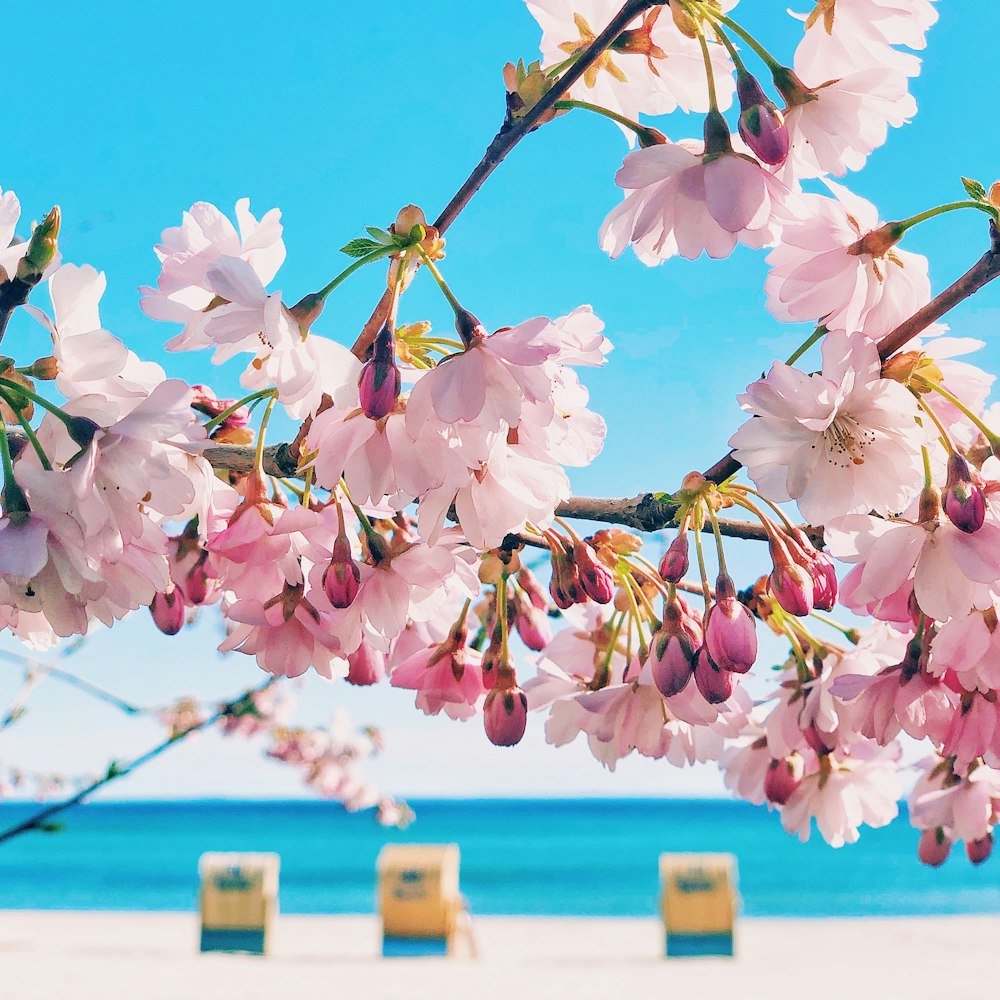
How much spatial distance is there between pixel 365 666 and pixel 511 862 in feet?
121

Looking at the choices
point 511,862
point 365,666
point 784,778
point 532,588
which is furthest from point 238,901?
point 511,862

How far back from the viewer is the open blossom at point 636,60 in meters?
1.12

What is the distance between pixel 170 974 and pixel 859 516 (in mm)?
11671

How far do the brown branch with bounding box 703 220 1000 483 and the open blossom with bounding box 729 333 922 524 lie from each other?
0.05 meters

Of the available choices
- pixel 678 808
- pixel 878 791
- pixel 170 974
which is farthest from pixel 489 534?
pixel 678 808

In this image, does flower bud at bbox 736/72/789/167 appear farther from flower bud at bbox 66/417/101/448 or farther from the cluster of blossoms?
flower bud at bbox 66/417/101/448

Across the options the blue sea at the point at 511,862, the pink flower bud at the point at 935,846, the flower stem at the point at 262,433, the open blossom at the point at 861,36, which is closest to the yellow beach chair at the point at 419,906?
the pink flower bud at the point at 935,846

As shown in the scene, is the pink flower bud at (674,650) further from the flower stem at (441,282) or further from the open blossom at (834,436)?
the flower stem at (441,282)

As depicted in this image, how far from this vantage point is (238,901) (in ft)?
39.2

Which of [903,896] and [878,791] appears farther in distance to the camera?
[903,896]

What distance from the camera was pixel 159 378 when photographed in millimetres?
1101

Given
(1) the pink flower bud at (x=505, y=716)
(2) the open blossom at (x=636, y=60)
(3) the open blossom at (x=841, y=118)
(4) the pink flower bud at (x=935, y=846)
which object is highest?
(2) the open blossom at (x=636, y=60)

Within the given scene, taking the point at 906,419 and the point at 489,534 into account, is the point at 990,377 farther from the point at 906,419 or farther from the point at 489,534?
the point at 489,534

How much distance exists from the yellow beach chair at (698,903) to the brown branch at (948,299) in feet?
36.0
